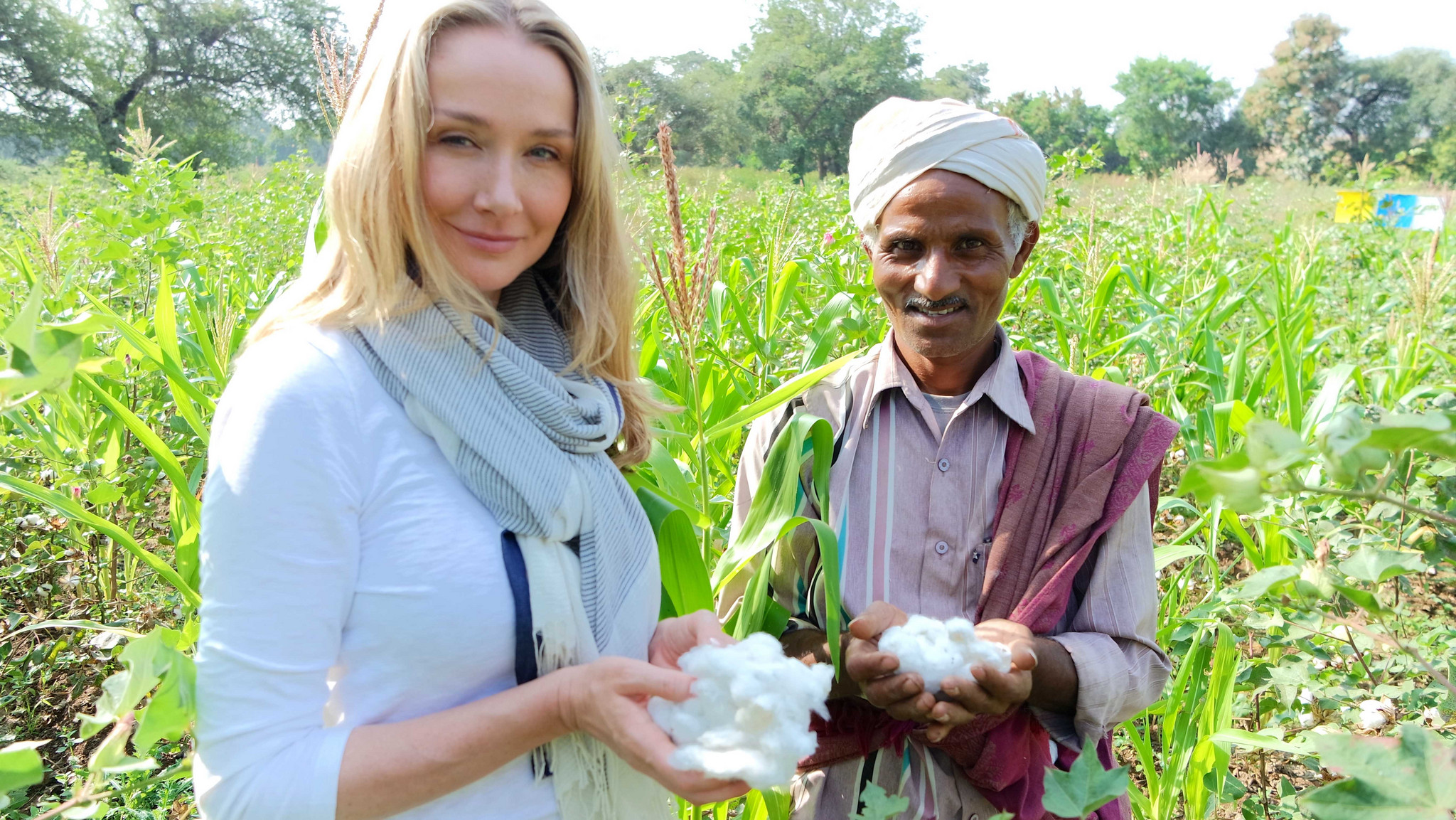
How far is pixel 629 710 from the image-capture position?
0.90 metres

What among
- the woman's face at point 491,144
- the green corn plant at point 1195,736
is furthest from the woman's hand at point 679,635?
the green corn plant at point 1195,736

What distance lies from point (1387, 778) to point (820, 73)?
1547 inches

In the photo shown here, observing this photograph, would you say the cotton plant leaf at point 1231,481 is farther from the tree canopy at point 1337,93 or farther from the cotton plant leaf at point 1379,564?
the tree canopy at point 1337,93

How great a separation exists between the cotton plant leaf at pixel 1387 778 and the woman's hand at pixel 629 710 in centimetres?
51

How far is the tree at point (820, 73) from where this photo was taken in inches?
1227

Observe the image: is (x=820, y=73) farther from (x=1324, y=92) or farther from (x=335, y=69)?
(x=335, y=69)

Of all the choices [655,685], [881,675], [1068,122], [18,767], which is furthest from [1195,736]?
[1068,122]

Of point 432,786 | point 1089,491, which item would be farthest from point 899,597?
point 432,786

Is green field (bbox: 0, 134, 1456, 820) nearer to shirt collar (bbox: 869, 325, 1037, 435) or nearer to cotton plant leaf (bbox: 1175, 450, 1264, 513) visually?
cotton plant leaf (bbox: 1175, 450, 1264, 513)

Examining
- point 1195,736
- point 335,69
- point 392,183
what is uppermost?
point 335,69

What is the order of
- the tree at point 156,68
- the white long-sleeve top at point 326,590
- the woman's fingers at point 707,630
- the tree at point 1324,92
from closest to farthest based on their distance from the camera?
the white long-sleeve top at point 326,590 < the woman's fingers at point 707,630 < the tree at point 156,68 < the tree at point 1324,92

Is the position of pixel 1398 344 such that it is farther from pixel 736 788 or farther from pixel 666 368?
pixel 736 788

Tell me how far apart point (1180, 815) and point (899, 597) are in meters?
1.18

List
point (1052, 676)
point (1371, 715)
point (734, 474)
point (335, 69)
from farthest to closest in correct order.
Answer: point (734, 474) → point (1371, 715) → point (335, 69) → point (1052, 676)
